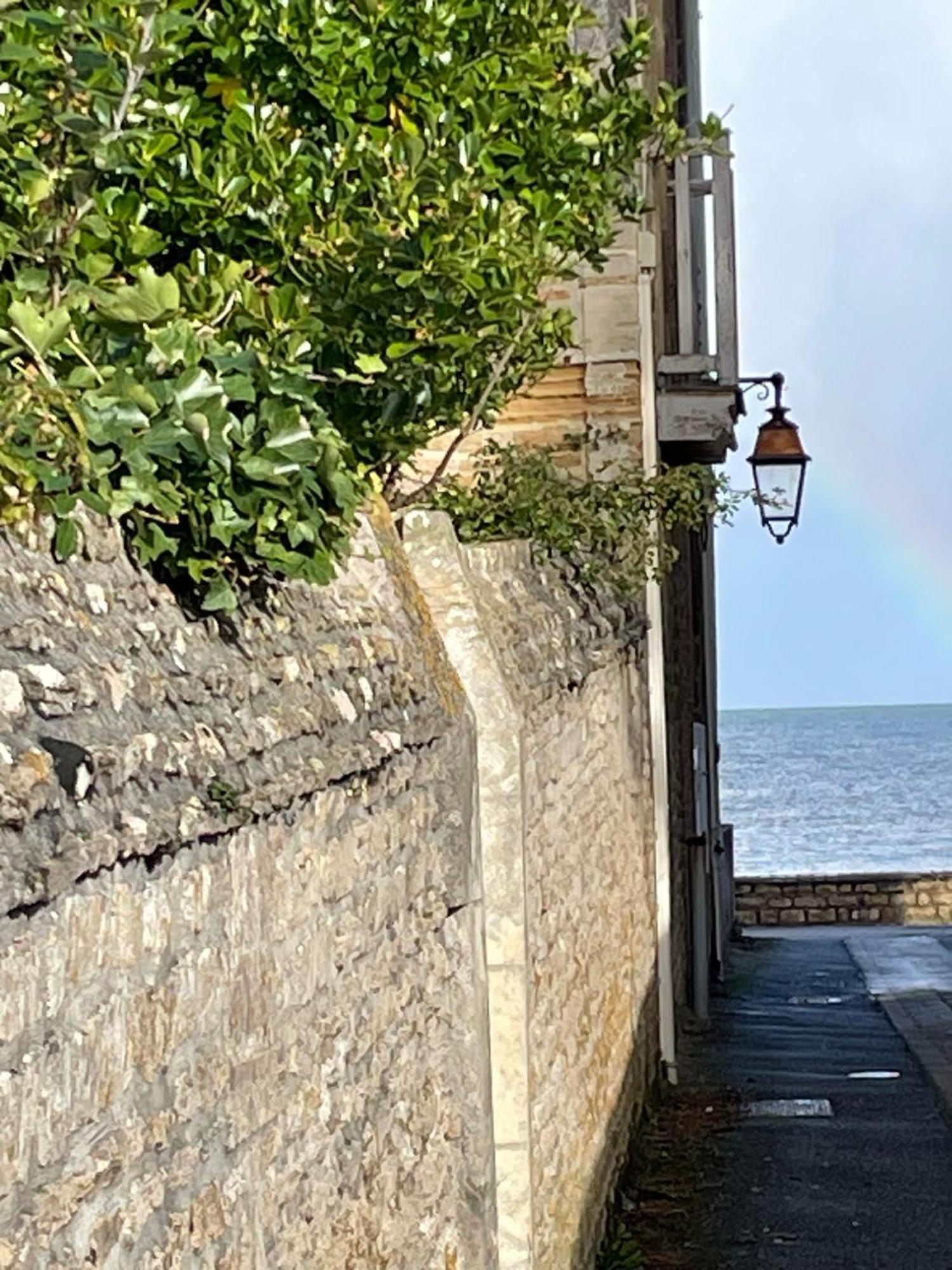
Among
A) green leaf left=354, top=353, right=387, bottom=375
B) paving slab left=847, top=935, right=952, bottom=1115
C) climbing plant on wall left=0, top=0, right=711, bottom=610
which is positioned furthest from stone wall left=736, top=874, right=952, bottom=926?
green leaf left=354, top=353, right=387, bottom=375

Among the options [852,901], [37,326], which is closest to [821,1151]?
[37,326]

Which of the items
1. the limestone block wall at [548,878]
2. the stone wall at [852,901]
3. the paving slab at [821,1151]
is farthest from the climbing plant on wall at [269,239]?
the stone wall at [852,901]

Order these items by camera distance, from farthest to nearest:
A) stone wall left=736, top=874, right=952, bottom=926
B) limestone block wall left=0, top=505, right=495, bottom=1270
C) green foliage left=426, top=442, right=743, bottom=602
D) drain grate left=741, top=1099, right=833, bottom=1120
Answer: stone wall left=736, top=874, right=952, bottom=926 → drain grate left=741, top=1099, right=833, bottom=1120 → green foliage left=426, top=442, right=743, bottom=602 → limestone block wall left=0, top=505, right=495, bottom=1270

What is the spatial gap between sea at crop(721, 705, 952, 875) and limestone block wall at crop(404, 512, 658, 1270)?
951 inches

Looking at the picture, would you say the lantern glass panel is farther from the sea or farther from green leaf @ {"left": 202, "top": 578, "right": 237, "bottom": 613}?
the sea

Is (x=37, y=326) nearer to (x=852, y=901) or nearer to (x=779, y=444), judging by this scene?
(x=779, y=444)

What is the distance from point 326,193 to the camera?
16.0 feet

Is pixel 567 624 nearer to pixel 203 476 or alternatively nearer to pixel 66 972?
pixel 203 476

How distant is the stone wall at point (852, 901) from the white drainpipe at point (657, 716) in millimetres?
15085

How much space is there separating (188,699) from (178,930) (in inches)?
17.2

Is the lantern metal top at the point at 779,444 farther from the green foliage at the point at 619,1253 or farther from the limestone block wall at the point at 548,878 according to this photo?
the green foliage at the point at 619,1253

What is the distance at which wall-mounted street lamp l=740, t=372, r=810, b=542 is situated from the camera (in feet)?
44.8

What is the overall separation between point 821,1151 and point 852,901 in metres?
17.0

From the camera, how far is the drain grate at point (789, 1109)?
11.2 m
